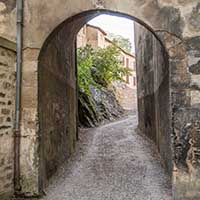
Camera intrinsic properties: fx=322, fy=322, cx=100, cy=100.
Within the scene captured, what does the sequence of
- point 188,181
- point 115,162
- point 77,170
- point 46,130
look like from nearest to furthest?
point 188,181
point 46,130
point 77,170
point 115,162

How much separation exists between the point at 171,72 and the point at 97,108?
963cm

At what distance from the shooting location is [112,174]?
19.5ft

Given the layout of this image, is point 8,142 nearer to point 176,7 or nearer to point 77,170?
point 77,170

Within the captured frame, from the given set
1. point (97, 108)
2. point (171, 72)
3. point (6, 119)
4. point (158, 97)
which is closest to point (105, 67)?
point (97, 108)

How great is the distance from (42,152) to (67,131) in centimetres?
264

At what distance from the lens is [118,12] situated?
4.53 m

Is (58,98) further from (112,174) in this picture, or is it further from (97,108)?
(97,108)

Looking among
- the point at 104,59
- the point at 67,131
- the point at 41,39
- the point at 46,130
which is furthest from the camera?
the point at 104,59

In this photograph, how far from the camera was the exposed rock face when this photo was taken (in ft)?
39.0

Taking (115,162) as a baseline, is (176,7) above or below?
above

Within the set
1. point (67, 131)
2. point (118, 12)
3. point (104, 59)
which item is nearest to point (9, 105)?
point (118, 12)

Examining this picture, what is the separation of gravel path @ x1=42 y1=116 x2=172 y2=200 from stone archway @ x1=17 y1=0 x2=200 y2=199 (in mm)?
482

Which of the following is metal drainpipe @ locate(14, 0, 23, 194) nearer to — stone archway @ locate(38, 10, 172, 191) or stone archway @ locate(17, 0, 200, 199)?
stone archway @ locate(17, 0, 200, 199)

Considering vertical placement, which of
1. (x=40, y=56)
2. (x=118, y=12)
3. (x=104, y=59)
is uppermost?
(x=104, y=59)
